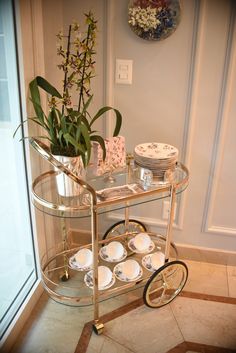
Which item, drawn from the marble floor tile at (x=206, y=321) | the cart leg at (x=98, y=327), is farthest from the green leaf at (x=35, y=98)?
the marble floor tile at (x=206, y=321)

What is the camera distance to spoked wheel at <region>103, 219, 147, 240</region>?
188 cm

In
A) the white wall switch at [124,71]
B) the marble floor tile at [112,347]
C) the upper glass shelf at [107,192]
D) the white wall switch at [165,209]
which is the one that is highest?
the white wall switch at [124,71]

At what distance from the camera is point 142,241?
5.84 ft

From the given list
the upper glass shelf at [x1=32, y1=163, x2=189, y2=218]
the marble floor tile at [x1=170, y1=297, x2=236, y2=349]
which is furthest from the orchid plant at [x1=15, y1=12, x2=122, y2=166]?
the marble floor tile at [x1=170, y1=297, x2=236, y2=349]

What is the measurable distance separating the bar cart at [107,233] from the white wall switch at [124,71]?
0.41 m

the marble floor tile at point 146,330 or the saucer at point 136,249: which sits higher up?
the saucer at point 136,249

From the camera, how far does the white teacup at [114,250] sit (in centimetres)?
171

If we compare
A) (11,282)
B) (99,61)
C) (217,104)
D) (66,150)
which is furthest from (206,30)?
(11,282)

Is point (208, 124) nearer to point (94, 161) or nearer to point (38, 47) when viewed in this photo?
point (94, 161)

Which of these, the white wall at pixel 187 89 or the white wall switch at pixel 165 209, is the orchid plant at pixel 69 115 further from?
the white wall switch at pixel 165 209

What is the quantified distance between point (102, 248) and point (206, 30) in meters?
1.16

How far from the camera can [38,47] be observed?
1373 mm

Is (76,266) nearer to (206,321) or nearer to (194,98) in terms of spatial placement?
(206,321)

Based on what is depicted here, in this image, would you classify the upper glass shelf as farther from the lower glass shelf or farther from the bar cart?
the lower glass shelf
